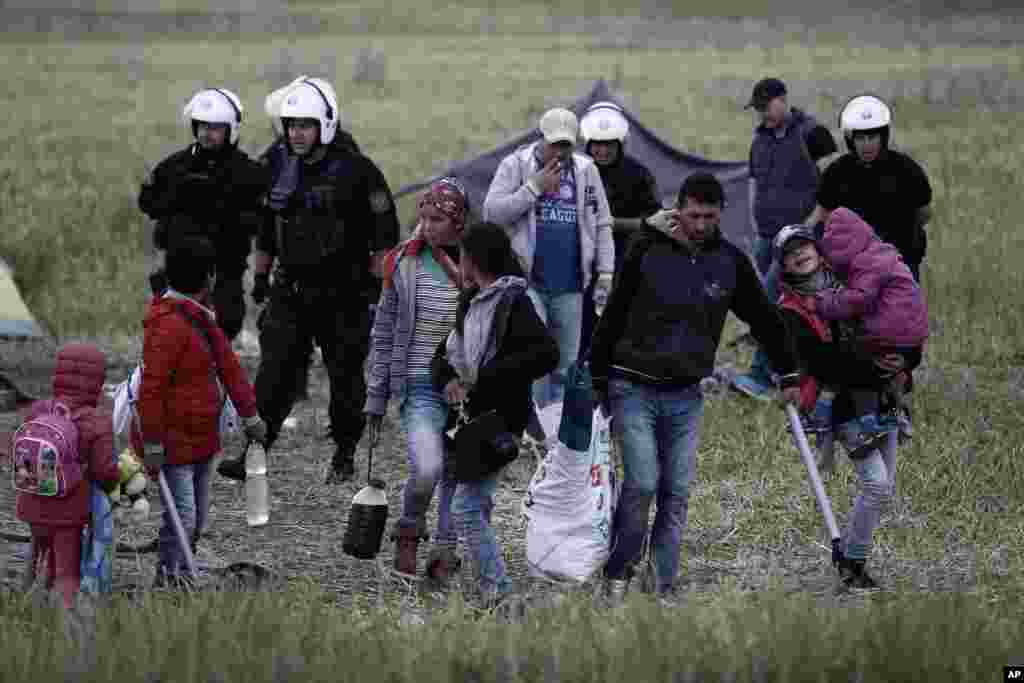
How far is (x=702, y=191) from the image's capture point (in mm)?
7266

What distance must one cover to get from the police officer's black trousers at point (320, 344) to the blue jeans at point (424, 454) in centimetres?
227

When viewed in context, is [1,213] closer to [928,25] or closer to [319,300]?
[319,300]

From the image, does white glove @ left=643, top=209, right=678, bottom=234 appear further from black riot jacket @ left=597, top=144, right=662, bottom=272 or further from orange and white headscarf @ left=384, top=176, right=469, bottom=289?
black riot jacket @ left=597, top=144, right=662, bottom=272

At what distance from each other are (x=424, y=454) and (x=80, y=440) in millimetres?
1388

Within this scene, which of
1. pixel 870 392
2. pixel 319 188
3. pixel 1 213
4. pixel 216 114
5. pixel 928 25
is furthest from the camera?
pixel 928 25

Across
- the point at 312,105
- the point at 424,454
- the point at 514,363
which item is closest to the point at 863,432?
the point at 514,363

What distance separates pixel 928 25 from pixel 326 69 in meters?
24.8

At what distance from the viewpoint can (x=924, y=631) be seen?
6020 mm

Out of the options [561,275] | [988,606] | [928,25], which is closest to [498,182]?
[561,275]

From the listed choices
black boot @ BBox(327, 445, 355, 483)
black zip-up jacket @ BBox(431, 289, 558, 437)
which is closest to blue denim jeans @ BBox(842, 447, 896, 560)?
black zip-up jacket @ BBox(431, 289, 558, 437)

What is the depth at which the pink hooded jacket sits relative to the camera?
25.4 feet

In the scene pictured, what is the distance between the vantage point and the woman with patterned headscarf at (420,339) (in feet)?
25.6

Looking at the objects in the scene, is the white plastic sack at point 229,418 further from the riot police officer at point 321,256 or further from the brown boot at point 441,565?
the riot police officer at point 321,256

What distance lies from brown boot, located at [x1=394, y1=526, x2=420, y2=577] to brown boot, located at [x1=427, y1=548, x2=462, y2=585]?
0.09 meters
